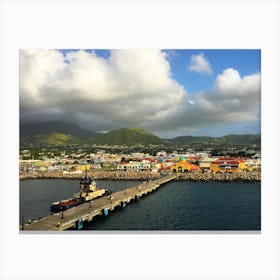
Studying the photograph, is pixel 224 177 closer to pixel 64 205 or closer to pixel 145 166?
pixel 145 166

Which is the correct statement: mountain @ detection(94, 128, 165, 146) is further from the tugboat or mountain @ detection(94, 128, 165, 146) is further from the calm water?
the calm water

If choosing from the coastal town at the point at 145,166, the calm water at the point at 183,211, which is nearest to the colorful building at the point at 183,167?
the coastal town at the point at 145,166

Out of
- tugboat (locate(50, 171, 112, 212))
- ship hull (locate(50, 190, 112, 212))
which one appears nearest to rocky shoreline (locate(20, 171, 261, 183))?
tugboat (locate(50, 171, 112, 212))

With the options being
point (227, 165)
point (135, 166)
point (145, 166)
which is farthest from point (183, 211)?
point (135, 166)
